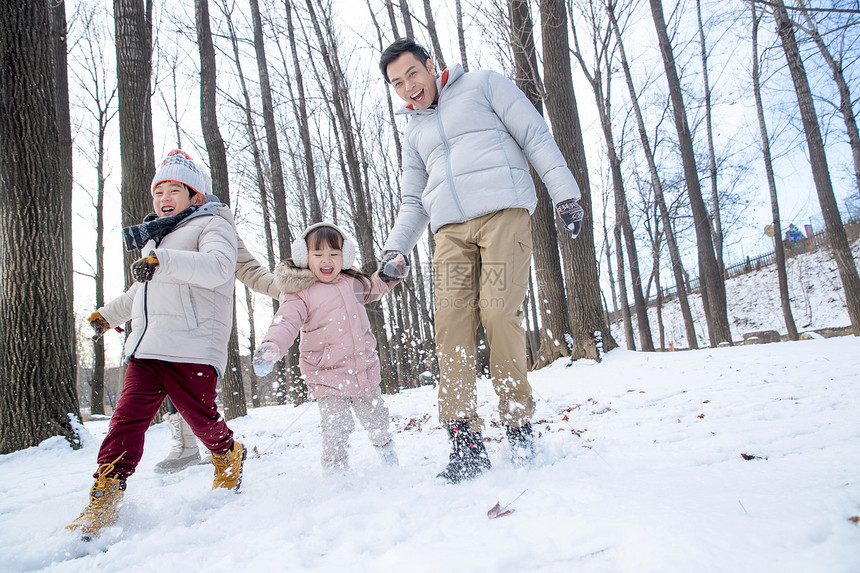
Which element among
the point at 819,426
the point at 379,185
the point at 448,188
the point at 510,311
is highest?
the point at 379,185

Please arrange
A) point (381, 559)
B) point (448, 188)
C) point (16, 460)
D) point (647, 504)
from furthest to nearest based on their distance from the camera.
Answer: point (16, 460) < point (448, 188) < point (647, 504) < point (381, 559)

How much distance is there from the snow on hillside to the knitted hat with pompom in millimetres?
23066

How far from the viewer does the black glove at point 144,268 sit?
1.96 meters

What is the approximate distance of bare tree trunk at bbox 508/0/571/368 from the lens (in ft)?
21.9

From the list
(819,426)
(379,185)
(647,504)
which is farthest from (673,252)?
(647,504)

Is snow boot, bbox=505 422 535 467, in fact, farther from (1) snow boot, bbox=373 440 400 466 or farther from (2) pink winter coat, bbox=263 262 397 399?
(2) pink winter coat, bbox=263 262 397 399

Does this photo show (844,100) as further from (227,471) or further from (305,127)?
(227,471)

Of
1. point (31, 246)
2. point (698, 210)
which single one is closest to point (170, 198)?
point (31, 246)

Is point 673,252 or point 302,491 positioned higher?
point 673,252

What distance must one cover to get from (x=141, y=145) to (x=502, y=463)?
228 inches

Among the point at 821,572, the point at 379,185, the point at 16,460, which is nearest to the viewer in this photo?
the point at 821,572

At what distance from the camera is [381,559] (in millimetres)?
1349

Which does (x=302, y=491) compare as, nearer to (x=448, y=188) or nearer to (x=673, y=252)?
(x=448, y=188)

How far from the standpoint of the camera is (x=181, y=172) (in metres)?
2.57
